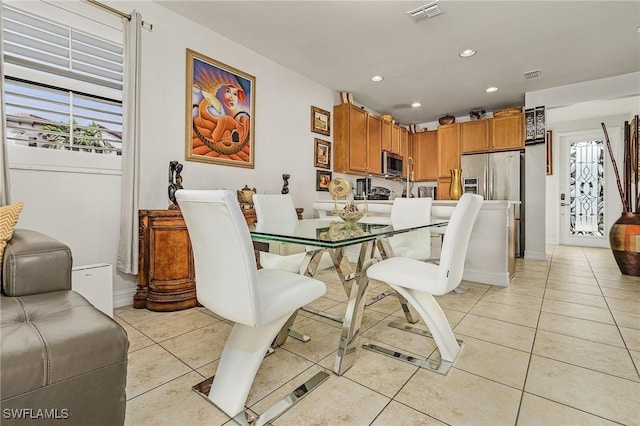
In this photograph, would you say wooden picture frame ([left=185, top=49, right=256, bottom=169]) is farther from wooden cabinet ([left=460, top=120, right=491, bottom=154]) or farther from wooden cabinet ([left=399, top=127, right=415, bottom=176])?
wooden cabinet ([left=460, top=120, right=491, bottom=154])

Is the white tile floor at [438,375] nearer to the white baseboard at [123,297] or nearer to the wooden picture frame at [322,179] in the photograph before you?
the white baseboard at [123,297]

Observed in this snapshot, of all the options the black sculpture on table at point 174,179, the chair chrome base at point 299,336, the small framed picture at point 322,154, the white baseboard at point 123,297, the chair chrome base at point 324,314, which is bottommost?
the chair chrome base at point 299,336

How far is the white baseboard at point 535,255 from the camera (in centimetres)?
480

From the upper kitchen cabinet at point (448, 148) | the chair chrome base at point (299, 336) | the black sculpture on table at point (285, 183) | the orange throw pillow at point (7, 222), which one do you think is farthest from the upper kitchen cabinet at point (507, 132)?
the orange throw pillow at point (7, 222)

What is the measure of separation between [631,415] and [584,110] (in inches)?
241

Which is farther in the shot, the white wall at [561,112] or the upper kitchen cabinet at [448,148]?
the upper kitchen cabinet at [448,148]

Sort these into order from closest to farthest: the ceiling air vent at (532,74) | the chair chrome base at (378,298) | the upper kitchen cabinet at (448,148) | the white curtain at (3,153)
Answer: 1. the white curtain at (3,153)
2. the chair chrome base at (378,298)
3. the ceiling air vent at (532,74)
4. the upper kitchen cabinet at (448,148)

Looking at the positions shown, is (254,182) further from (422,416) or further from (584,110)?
(584,110)

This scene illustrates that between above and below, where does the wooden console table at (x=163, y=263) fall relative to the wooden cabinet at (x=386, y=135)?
below

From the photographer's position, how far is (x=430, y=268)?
1795mm

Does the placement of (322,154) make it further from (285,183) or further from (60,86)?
(60,86)

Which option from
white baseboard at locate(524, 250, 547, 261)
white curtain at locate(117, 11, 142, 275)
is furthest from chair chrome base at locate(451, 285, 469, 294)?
white curtain at locate(117, 11, 142, 275)

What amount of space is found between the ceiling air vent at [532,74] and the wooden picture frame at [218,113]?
11.9 ft

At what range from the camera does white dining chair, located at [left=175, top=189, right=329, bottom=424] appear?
1.09 meters
